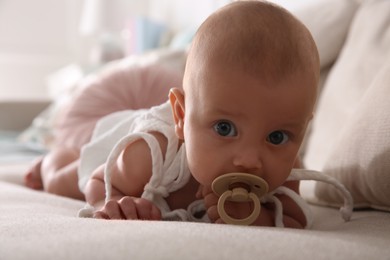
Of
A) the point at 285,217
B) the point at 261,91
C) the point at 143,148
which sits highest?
the point at 261,91

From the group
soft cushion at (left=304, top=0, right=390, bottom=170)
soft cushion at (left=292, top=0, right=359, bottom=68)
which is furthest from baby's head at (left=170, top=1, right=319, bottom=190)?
soft cushion at (left=292, top=0, right=359, bottom=68)

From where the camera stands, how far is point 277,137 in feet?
2.63

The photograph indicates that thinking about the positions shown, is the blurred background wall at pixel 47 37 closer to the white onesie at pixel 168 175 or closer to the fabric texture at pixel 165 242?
the white onesie at pixel 168 175

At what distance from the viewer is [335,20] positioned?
5.48 ft

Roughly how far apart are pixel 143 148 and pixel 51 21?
331 centimetres

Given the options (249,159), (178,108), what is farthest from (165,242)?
(178,108)

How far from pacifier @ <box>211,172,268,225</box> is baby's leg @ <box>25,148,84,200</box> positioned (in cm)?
60

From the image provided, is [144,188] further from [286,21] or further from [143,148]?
[286,21]

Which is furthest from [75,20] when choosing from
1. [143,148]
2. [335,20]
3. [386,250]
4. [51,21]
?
[386,250]

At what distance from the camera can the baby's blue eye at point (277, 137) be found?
31.4 inches

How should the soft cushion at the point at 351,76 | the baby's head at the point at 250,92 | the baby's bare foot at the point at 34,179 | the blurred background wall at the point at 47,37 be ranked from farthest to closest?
the blurred background wall at the point at 47,37 → the baby's bare foot at the point at 34,179 → the soft cushion at the point at 351,76 → the baby's head at the point at 250,92

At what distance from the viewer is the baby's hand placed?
2.72ft

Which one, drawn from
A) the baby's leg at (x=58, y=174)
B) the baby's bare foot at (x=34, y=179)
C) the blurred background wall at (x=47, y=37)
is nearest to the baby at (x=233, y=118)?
the baby's leg at (x=58, y=174)

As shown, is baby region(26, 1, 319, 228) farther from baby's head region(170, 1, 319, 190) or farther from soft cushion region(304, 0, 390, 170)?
soft cushion region(304, 0, 390, 170)
